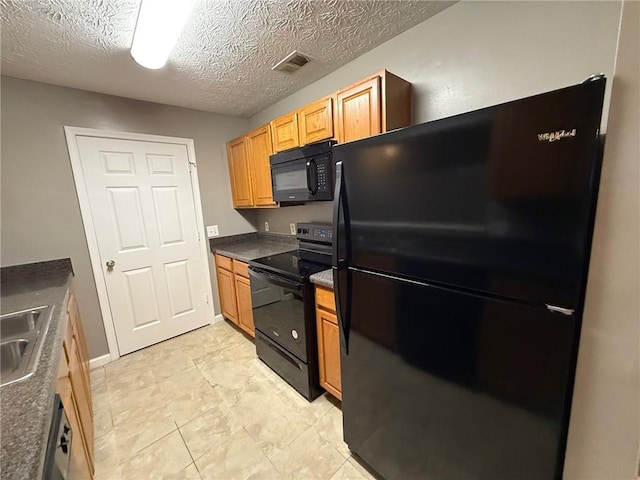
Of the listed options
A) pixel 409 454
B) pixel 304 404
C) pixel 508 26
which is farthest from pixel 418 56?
pixel 304 404

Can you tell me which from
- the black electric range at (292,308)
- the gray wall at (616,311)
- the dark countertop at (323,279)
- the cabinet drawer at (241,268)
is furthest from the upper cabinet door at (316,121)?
the gray wall at (616,311)

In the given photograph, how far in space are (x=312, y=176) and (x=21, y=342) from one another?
1761mm

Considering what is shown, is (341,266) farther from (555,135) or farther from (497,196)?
(555,135)

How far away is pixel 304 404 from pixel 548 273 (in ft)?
5.75

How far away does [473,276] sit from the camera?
2.85ft

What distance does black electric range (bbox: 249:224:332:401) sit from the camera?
5.90 feet

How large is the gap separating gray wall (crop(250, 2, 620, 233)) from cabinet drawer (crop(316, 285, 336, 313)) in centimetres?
129

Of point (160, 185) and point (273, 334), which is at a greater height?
point (160, 185)

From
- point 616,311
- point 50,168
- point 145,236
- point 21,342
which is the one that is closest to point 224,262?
point 145,236

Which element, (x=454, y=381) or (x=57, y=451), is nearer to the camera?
(x=57, y=451)

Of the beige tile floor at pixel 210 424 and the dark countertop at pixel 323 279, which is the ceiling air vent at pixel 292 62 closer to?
the dark countertop at pixel 323 279

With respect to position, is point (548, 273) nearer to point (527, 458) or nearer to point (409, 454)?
point (527, 458)

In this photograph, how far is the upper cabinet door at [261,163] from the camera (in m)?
2.49

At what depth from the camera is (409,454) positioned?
1.16 meters
